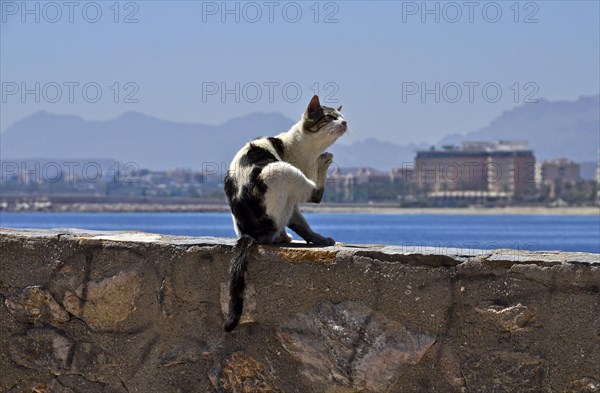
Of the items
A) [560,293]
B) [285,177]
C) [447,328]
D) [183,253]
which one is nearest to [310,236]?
[285,177]

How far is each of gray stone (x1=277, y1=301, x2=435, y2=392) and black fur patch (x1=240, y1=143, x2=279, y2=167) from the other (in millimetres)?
874

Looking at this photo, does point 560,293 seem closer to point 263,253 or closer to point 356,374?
point 356,374

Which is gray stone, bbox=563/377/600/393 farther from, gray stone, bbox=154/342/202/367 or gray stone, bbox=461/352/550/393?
gray stone, bbox=154/342/202/367

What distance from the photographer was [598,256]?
396 centimetres

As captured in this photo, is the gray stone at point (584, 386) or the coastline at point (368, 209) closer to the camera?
the gray stone at point (584, 386)

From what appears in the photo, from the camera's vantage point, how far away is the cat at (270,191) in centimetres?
443

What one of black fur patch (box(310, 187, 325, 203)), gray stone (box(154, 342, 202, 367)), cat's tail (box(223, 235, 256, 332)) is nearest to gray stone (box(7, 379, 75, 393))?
gray stone (box(154, 342, 202, 367))

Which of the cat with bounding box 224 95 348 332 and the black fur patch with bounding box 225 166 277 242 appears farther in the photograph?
the black fur patch with bounding box 225 166 277 242

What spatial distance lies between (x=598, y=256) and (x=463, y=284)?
531 mm

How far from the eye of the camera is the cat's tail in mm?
4391

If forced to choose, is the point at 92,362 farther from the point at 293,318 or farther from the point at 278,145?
the point at 278,145

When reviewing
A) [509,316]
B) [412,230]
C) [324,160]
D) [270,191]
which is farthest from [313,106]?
[412,230]

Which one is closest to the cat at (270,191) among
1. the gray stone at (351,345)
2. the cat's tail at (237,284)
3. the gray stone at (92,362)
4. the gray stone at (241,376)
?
the cat's tail at (237,284)

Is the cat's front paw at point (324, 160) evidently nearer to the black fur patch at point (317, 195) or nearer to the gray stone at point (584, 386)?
the black fur patch at point (317, 195)
